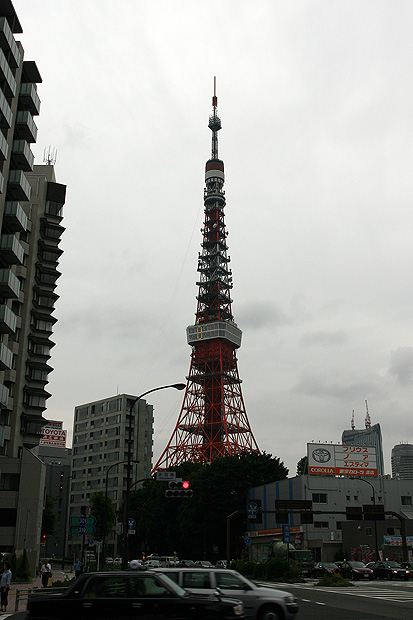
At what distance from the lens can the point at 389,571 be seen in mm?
45062

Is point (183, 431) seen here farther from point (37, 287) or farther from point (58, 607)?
point (58, 607)

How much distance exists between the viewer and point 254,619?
1525 cm

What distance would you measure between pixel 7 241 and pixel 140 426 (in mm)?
80131

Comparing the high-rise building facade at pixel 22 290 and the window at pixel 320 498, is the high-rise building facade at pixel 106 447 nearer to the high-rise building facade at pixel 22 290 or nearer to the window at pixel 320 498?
the high-rise building facade at pixel 22 290

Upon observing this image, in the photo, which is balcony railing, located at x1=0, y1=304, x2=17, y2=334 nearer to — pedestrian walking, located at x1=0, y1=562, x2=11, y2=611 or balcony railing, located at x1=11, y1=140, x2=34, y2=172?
balcony railing, located at x1=11, y1=140, x2=34, y2=172

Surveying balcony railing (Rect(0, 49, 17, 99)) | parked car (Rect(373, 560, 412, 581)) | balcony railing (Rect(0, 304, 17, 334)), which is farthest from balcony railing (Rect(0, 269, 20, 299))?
parked car (Rect(373, 560, 412, 581))

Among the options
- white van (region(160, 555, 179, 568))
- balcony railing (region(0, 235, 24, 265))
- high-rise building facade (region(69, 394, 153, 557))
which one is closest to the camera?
Result: balcony railing (region(0, 235, 24, 265))

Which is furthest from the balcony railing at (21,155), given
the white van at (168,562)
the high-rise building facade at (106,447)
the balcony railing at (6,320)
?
the high-rise building facade at (106,447)

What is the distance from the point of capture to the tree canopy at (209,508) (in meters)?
72.3

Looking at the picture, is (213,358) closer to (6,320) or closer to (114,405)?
(114,405)

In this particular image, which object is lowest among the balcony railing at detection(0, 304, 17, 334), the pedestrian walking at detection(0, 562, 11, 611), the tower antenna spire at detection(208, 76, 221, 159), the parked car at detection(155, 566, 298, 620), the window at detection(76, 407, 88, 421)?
the pedestrian walking at detection(0, 562, 11, 611)

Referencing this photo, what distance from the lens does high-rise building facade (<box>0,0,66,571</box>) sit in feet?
157

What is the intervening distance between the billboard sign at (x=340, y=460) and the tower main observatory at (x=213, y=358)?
2660 centimetres

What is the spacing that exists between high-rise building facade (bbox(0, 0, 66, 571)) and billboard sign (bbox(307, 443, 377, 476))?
101 ft
